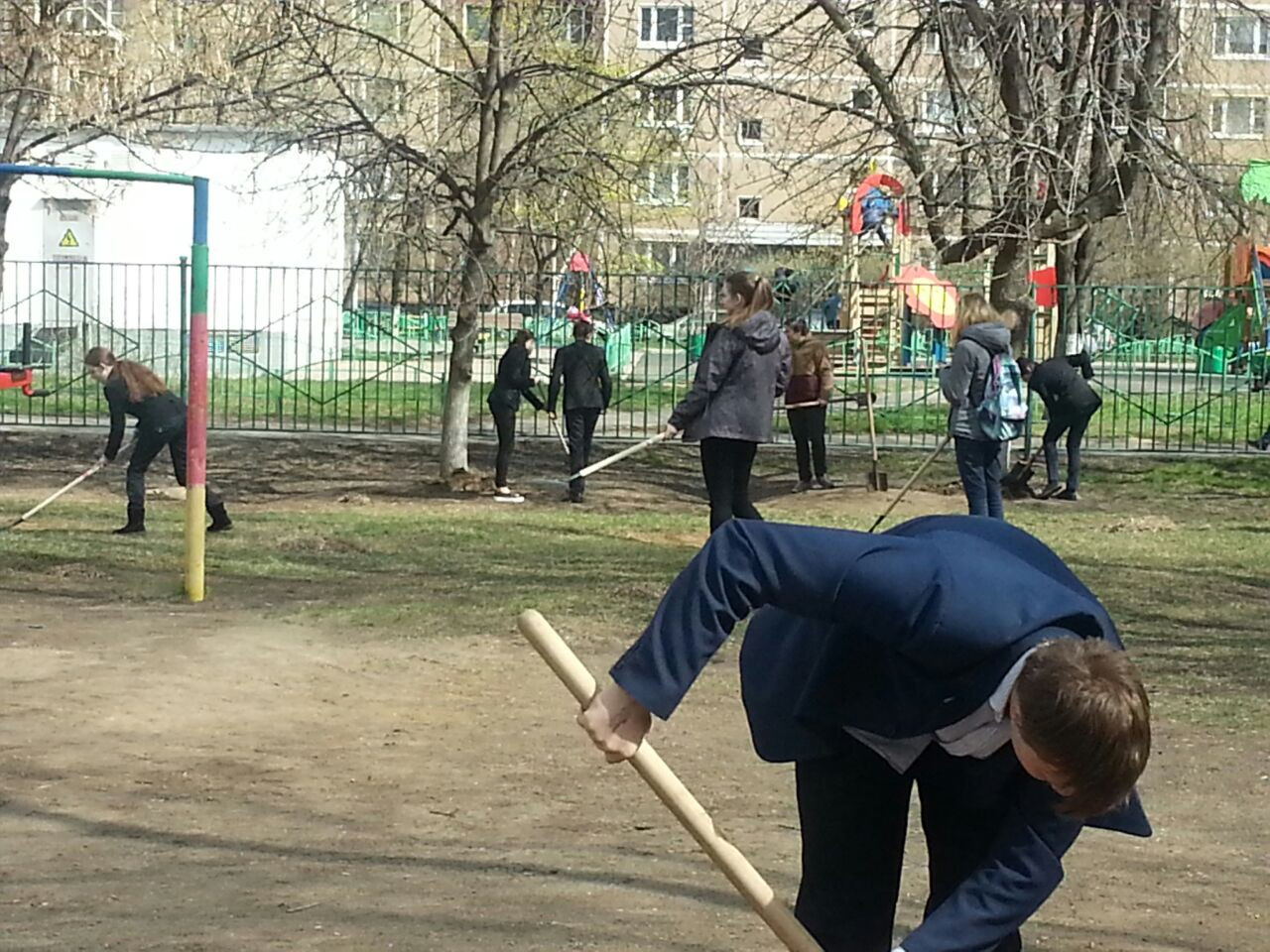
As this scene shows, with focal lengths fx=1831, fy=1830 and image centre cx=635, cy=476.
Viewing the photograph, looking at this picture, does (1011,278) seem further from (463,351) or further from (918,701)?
(918,701)

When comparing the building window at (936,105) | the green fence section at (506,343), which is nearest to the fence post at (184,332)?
the green fence section at (506,343)

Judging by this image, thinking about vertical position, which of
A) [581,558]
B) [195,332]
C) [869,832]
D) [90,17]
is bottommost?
[581,558]

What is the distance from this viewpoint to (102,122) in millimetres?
17078

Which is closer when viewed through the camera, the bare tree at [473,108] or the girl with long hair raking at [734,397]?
the girl with long hair raking at [734,397]

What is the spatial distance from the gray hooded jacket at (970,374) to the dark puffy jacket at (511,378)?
5390 millimetres

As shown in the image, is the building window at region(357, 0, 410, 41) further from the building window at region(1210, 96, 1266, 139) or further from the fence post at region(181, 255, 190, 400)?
the building window at region(1210, 96, 1266, 139)

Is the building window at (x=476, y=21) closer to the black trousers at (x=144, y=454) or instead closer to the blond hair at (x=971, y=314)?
the black trousers at (x=144, y=454)

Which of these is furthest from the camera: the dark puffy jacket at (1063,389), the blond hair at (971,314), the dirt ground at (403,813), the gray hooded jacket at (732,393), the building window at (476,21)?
the dark puffy jacket at (1063,389)

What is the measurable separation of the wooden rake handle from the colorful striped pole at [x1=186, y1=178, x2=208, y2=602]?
22.1 ft

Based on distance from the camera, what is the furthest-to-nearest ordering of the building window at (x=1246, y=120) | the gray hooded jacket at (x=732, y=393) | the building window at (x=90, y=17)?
the building window at (x=1246, y=120) < the building window at (x=90, y=17) < the gray hooded jacket at (x=732, y=393)

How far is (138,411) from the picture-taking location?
12617mm

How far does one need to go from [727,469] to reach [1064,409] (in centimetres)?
718

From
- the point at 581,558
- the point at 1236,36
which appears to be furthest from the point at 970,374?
the point at 1236,36

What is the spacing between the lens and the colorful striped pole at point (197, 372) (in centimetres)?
947
